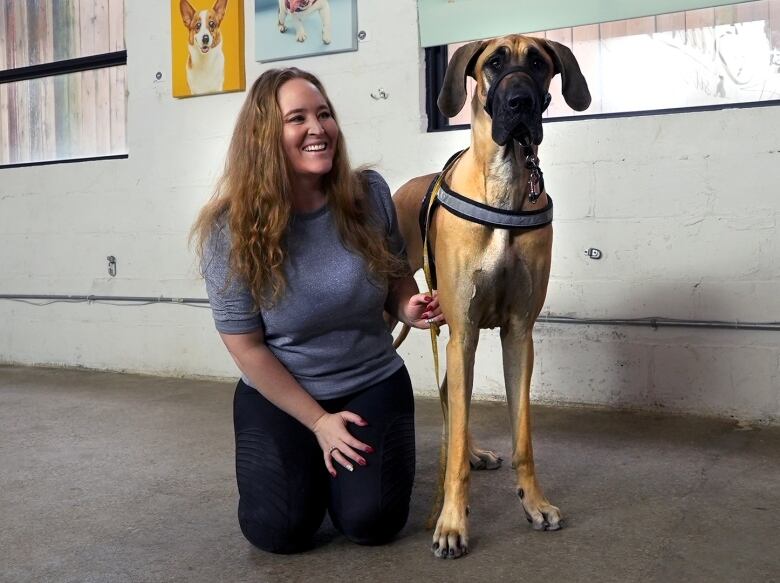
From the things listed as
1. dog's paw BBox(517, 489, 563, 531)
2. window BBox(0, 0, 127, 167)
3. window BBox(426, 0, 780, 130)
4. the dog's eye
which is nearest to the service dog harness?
the dog's eye

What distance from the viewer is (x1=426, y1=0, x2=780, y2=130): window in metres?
3.32

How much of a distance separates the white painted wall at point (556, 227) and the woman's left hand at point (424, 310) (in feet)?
5.24

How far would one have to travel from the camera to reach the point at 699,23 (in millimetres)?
3434

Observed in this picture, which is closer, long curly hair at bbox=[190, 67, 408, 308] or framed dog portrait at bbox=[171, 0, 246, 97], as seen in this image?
long curly hair at bbox=[190, 67, 408, 308]

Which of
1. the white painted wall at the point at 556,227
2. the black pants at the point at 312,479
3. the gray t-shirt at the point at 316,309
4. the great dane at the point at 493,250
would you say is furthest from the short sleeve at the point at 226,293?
the white painted wall at the point at 556,227

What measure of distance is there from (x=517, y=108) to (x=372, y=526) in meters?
→ 1.05

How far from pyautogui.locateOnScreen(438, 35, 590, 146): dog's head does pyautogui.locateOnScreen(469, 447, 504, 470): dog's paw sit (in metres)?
1.16

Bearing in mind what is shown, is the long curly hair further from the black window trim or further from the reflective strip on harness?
the black window trim

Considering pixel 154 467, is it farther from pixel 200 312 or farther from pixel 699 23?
pixel 699 23

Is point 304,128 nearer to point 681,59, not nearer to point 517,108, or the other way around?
point 517,108

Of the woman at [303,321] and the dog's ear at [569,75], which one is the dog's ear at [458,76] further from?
the woman at [303,321]

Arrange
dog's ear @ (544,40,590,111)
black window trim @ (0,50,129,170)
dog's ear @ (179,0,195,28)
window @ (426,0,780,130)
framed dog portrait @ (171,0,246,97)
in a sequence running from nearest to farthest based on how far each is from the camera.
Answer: dog's ear @ (544,40,590,111) < window @ (426,0,780,130) < framed dog portrait @ (171,0,246,97) < dog's ear @ (179,0,195,28) < black window trim @ (0,50,129,170)

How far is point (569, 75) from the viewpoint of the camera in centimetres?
212

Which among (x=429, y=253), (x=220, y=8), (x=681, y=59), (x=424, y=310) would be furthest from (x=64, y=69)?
(x=424, y=310)
